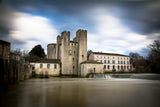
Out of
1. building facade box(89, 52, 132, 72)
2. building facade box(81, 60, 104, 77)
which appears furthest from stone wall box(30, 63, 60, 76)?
building facade box(89, 52, 132, 72)

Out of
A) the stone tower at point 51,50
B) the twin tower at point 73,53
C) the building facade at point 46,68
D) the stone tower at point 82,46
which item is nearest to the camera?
the building facade at point 46,68

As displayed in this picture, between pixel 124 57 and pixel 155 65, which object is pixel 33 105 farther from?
pixel 124 57

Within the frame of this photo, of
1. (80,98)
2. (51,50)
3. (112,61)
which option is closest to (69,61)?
(51,50)

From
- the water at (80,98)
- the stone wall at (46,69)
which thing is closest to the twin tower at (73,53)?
the stone wall at (46,69)

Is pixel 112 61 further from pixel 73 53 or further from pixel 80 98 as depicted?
pixel 80 98

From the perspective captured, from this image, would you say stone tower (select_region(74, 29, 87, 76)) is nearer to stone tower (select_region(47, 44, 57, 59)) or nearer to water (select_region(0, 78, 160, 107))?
stone tower (select_region(47, 44, 57, 59))

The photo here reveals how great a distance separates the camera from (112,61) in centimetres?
5119

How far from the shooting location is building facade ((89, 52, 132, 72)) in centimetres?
4931

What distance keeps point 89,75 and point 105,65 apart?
671 inches

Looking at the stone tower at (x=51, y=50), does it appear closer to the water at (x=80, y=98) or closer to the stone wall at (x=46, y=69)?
the stone wall at (x=46, y=69)

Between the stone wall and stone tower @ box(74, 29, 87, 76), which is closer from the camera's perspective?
the stone wall

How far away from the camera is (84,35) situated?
40656mm

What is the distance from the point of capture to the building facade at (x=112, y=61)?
49.3 m

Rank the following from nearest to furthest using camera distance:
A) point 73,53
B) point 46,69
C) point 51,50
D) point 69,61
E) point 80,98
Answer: point 80,98 < point 46,69 < point 69,61 < point 73,53 < point 51,50
